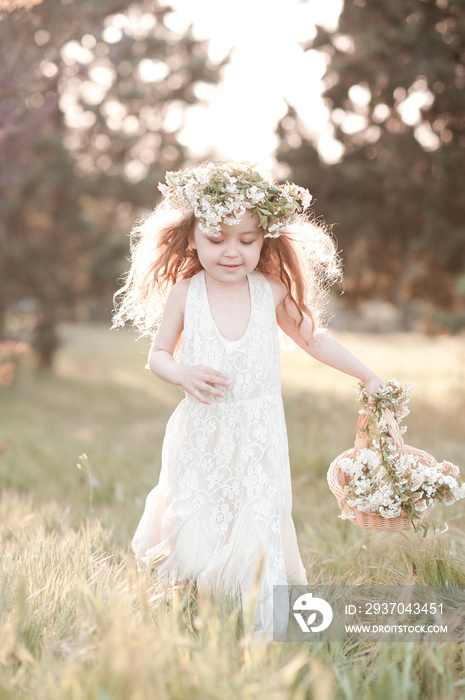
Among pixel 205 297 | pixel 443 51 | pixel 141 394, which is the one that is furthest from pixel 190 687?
pixel 141 394

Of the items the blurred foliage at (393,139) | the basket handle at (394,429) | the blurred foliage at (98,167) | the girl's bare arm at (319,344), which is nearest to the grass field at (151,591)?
the girl's bare arm at (319,344)

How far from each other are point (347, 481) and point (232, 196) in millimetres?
1354

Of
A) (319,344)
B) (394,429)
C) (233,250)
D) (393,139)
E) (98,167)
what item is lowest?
(394,429)

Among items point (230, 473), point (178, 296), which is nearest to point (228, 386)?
point (230, 473)

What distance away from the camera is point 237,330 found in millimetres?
2887

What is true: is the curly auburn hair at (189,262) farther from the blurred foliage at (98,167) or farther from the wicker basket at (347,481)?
the blurred foliage at (98,167)

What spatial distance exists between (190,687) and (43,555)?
1.18m

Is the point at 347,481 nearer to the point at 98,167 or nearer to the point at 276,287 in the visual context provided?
the point at 276,287

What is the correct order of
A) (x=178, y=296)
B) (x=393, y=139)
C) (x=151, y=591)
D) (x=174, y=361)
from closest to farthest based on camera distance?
(x=151, y=591), (x=174, y=361), (x=178, y=296), (x=393, y=139)

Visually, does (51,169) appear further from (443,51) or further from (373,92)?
(443,51)

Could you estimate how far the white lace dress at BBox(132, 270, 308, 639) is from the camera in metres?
2.72

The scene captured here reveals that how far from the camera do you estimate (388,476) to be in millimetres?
2750

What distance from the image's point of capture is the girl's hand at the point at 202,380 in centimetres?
261

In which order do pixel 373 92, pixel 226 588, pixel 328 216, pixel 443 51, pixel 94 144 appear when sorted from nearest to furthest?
pixel 226 588 < pixel 443 51 < pixel 373 92 < pixel 328 216 < pixel 94 144
